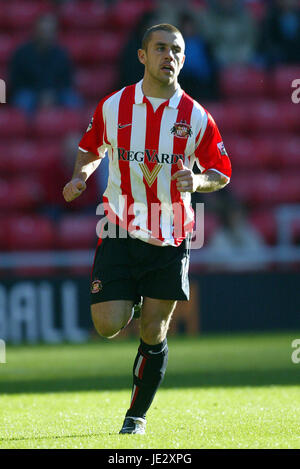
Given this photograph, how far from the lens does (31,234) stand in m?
11.3

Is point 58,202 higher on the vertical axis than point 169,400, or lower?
higher

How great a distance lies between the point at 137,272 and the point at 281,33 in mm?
8973

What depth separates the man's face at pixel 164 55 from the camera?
Result: 193 inches

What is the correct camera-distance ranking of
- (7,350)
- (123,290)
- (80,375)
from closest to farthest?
(123,290) → (80,375) → (7,350)

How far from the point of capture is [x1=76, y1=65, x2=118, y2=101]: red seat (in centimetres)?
1387

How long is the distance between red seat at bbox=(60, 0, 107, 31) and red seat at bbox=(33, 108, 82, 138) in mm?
2154

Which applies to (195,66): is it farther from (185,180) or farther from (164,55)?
(185,180)

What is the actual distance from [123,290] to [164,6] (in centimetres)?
824

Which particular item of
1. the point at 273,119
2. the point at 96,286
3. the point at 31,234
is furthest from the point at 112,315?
the point at 273,119

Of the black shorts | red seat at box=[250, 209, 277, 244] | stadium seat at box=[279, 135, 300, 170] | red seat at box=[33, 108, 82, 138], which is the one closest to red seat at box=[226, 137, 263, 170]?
stadium seat at box=[279, 135, 300, 170]

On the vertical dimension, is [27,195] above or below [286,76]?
below

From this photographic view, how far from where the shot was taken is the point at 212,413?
18.0 ft
